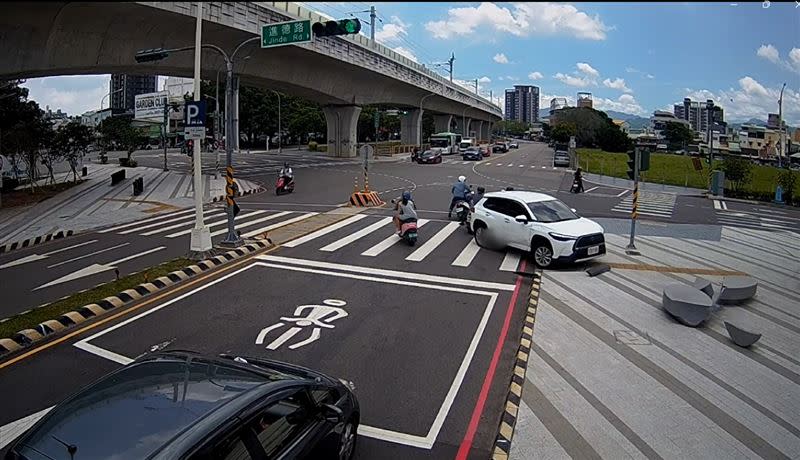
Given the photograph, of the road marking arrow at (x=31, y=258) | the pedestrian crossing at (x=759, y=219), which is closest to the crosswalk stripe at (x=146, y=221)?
the road marking arrow at (x=31, y=258)

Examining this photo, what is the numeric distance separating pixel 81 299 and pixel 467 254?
891 centimetres

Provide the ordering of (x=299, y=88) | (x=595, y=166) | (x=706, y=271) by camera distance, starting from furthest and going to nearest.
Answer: (x=595, y=166) → (x=299, y=88) → (x=706, y=271)

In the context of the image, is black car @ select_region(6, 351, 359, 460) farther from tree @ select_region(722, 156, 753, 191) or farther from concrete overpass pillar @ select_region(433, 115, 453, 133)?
concrete overpass pillar @ select_region(433, 115, 453, 133)

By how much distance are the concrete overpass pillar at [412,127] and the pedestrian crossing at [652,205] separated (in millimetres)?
44307

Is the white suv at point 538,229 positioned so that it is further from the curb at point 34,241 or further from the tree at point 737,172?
the tree at point 737,172

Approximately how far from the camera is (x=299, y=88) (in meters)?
43.5

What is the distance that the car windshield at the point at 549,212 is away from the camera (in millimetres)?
13984

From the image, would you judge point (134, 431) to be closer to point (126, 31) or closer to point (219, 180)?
point (126, 31)

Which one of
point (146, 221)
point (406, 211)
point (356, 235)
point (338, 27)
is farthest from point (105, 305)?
point (146, 221)

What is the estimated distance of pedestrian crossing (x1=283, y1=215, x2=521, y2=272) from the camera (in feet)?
46.8

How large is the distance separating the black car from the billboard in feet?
337

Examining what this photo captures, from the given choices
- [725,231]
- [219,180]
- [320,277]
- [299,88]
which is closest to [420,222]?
[320,277]

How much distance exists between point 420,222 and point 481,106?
8546cm

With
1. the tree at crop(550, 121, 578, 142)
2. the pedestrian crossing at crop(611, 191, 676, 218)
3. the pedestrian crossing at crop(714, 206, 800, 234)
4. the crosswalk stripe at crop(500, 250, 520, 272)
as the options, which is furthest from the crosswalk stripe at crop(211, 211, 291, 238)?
the tree at crop(550, 121, 578, 142)
